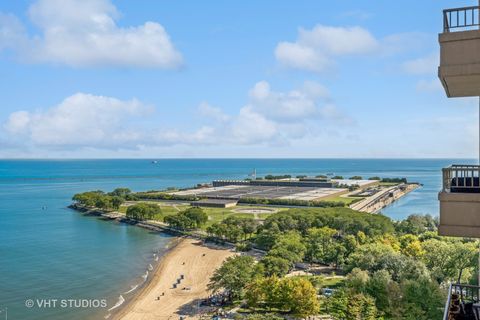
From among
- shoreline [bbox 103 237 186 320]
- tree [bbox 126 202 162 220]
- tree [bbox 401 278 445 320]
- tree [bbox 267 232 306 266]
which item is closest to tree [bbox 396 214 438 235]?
tree [bbox 267 232 306 266]

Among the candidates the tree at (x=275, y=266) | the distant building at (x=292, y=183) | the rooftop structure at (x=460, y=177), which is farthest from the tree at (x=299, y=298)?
the distant building at (x=292, y=183)

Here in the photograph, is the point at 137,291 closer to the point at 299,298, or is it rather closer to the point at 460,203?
the point at 299,298

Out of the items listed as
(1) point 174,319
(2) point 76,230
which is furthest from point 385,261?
(2) point 76,230

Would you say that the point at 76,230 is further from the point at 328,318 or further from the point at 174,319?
the point at 328,318

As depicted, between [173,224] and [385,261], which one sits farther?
[173,224]

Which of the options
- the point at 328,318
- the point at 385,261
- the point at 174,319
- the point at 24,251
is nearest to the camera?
the point at 328,318

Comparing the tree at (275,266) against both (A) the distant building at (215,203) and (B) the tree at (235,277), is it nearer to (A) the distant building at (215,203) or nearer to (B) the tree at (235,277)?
(B) the tree at (235,277)

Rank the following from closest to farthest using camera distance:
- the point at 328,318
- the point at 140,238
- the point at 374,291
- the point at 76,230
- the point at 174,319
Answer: the point at 374,291
the point at 328,318
the point at 174,319
the point at 140,238
the point at 76,230

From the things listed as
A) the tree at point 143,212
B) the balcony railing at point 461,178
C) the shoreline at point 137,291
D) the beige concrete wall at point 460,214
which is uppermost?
the balcony railing at point 461,178
